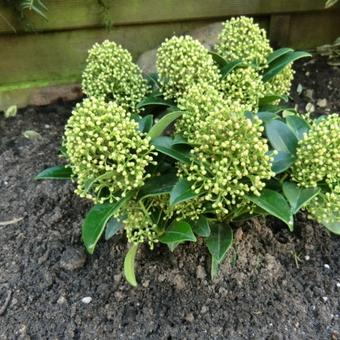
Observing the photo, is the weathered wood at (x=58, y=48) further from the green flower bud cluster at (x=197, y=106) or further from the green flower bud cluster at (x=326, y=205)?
the green flower bud cluster at (x=326, y=205)

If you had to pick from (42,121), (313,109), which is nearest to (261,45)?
(313,109)

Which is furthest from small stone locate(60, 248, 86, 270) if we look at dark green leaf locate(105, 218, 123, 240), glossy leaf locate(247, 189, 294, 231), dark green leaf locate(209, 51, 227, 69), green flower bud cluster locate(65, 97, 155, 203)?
dark green leaf locate(209, 51, 227, 69)

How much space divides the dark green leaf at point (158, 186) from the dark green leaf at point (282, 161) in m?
0.27

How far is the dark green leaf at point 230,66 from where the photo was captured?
5.35 feet

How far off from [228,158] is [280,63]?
2.12ft

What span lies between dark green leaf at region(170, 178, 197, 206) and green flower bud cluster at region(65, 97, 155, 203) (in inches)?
3.6

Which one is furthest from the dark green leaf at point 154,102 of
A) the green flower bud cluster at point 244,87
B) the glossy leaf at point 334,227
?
the glossy leaf at point 334,227

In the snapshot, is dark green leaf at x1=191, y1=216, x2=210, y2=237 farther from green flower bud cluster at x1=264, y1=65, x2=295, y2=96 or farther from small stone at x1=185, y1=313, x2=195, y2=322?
green flower bud cluster at x1=264, y1=65, x2=295, y2=96

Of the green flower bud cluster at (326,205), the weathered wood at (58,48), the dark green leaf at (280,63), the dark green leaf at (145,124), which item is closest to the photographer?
the green flower bud cluster at (326,205)

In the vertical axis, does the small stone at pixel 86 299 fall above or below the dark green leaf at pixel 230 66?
below

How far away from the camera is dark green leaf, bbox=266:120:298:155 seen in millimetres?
1430

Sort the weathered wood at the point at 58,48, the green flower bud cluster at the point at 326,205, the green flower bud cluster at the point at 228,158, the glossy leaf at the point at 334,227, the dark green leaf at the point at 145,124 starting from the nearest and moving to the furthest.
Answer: the green flower bud cluster at the point at 228,158 < the green flower bud cluster at the point at 326,205 < the dark green leaf at the point at 145,124 < the glossy leaf at the point at 334,227 < the weathered wood at the point at 58,48

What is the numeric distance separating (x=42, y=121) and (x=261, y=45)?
1302 mm

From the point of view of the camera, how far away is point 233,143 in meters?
1.22
